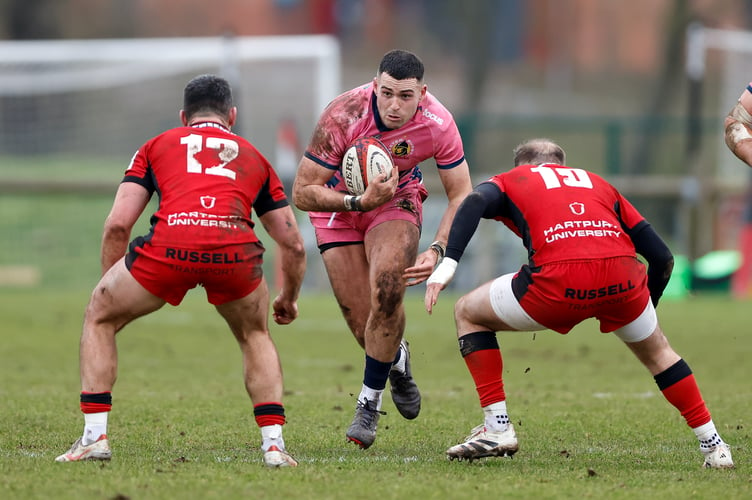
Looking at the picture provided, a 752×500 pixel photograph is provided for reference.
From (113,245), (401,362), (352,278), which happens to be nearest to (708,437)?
(401,362)

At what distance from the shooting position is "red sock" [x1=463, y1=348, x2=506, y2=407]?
660cm

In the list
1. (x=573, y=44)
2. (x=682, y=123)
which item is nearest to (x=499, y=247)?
(x=682, y=123)

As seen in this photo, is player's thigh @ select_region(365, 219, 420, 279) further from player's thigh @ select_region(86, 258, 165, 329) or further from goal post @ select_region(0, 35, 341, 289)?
goal post @ select_region(0, 35, 341, 289)

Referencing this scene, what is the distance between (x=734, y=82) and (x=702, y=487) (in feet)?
64.0

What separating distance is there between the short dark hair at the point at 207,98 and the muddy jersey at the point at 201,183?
99 mm

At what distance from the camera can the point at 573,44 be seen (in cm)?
4503

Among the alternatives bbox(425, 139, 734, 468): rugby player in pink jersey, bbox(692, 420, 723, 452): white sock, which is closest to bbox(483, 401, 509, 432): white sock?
bbox(425, 139, 734, 468): rugby player in pink jersey

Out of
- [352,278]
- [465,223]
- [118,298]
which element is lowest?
[352,278]

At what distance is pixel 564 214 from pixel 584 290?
16.4 inches

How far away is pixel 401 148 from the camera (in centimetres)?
769

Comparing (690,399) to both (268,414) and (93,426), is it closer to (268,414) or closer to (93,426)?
(268,414)

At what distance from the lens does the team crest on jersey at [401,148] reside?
7668 mm

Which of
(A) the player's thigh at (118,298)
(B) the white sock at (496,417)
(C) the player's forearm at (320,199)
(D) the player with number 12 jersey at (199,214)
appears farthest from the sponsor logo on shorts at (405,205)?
(A) the player's thigh at (118,298)

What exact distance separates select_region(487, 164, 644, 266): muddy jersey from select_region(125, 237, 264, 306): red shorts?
4.61 feet
